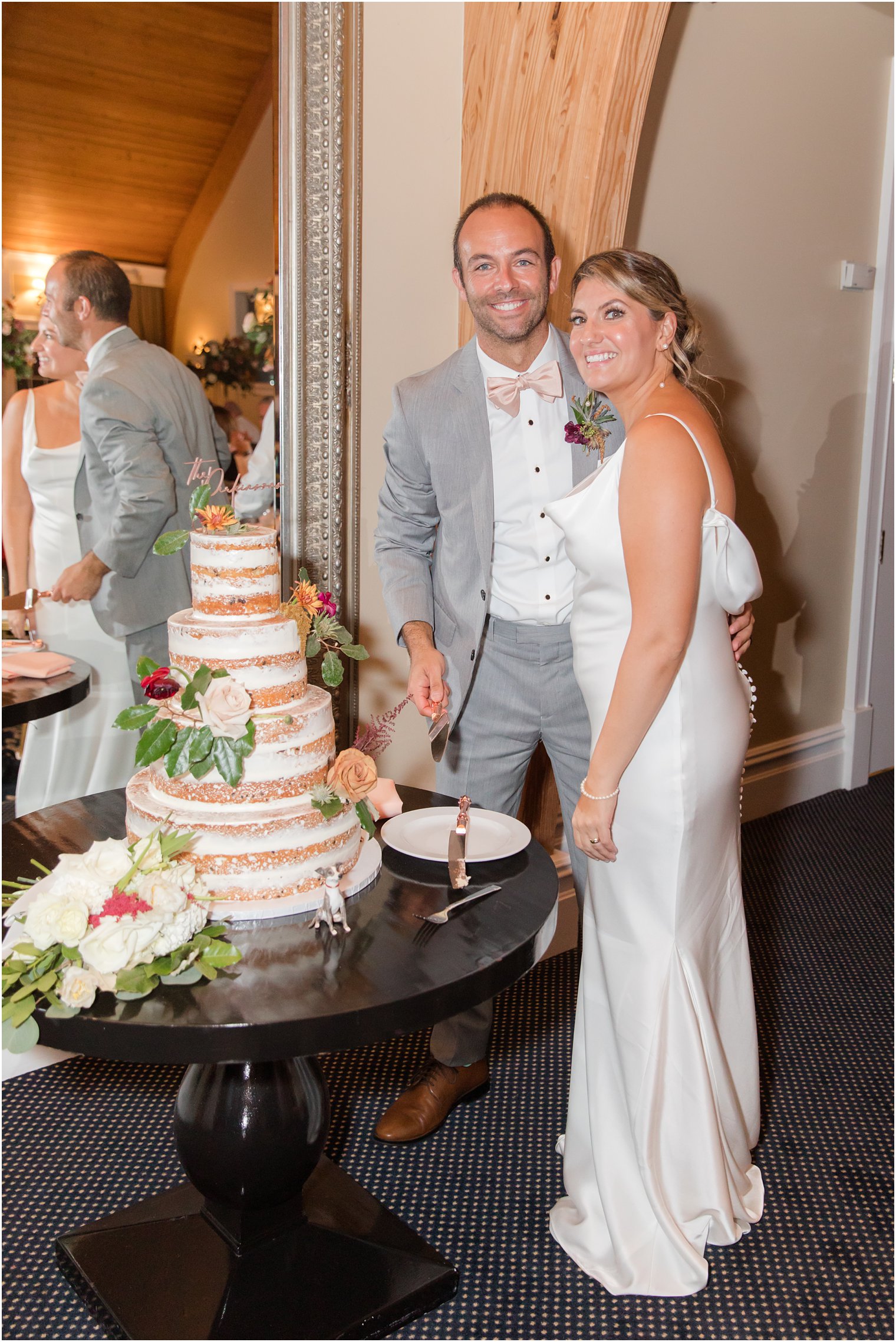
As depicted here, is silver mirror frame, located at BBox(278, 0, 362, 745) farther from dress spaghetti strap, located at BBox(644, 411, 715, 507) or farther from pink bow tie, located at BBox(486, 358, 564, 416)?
dress spaghetti strap, located at BBox(644, 411, 715, 507)

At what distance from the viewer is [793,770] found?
507 cm

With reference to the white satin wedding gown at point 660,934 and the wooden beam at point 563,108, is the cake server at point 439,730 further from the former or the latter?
the wooden beam at point 563,108

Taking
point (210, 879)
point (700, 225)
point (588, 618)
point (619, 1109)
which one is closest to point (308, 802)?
point (210, 879)

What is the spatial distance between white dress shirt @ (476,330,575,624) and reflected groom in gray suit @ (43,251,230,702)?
746 mm

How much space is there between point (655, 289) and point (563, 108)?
1112mm

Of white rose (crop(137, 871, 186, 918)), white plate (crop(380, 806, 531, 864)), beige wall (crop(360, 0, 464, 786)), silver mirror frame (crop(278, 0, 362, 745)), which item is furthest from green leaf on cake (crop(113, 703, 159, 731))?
beige wall (crop(360, 0, 464, 786))

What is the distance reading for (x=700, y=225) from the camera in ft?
13.1

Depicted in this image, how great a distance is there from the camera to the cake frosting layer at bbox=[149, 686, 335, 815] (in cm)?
172

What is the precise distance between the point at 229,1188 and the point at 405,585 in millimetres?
1366

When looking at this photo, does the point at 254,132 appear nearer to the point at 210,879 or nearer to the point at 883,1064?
the point at 210,879

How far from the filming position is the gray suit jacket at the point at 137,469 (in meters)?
2.60

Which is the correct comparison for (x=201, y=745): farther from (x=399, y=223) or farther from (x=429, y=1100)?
(x=399, y=223)

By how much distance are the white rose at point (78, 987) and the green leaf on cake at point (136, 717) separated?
0.39 metres

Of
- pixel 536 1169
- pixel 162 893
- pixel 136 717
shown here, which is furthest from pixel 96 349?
pixel 536 1169
